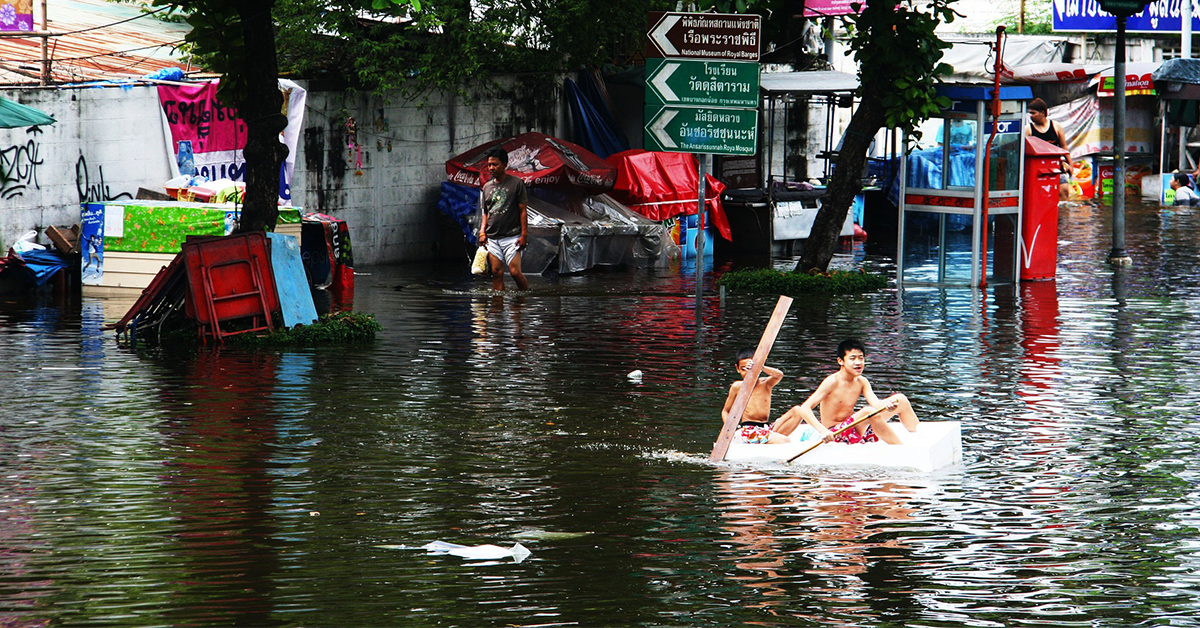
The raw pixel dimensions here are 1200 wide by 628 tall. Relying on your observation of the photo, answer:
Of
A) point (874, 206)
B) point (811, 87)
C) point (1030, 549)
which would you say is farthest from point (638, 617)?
point (874, 206)

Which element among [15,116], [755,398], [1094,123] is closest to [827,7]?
[1094,123]

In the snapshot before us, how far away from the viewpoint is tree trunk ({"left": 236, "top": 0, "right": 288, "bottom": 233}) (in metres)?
13.3

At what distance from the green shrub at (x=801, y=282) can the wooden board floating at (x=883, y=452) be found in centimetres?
825

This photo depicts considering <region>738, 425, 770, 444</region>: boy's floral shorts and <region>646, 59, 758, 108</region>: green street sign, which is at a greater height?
<region>646, 59, 758, 108</region>: green street sign

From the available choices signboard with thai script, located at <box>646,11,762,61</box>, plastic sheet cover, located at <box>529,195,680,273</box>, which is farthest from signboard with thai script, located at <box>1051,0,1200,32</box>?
signboard with thai script, located at <box>646,11,762,61</box>

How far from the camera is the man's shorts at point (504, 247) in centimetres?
1709

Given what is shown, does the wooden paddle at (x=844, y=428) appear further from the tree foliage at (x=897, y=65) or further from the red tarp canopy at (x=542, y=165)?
the red tarp canopy at (x=542, y=165)

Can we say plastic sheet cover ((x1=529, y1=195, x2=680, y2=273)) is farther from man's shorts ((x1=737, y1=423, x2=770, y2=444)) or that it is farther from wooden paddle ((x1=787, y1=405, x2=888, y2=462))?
wooden paddle ((x1=787, y1=405, x2=888, y2=462))

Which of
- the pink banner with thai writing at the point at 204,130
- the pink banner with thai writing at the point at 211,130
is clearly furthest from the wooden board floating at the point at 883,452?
the pink banner with thai writing at the point at 204,130

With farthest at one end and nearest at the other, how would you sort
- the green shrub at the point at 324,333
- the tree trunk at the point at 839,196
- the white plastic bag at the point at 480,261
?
the tree trunk at the point at 839,196 → the white plastic bag at the point at 480,261 → the green shrub at the point at 324,333

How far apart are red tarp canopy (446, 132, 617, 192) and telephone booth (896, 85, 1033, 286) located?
416 cm

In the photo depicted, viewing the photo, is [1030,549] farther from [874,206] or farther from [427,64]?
[874,206]

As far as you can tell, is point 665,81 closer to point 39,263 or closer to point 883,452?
point 883,452

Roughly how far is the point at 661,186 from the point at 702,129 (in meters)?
6.77
